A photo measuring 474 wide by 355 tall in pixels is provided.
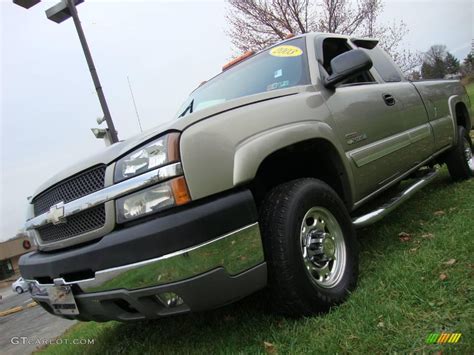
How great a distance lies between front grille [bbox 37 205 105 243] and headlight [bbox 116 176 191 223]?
0.17m

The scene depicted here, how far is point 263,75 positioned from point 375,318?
201 cm

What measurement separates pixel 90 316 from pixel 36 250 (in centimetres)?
77

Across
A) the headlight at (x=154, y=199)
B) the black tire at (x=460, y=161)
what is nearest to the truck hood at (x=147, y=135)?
the headlight at (x=154, y=199)

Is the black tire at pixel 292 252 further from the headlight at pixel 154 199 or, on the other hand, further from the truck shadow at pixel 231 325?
the headlight at pixel 154 199

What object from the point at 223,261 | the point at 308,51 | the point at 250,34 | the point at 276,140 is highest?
the point at 250,34

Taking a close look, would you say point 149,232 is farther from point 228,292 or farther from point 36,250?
point 36,250

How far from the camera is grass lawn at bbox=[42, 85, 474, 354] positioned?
2086 millimetres

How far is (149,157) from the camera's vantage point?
2.11 meters

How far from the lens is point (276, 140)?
2410mm

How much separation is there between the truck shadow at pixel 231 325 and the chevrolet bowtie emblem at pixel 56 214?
108 cm

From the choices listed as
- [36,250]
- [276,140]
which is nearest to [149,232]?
[276,140]

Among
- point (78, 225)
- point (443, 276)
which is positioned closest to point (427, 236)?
point (443, 276)

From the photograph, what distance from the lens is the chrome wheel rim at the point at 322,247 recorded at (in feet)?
8.18

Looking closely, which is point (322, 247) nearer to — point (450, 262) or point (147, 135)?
point (450, 262)
